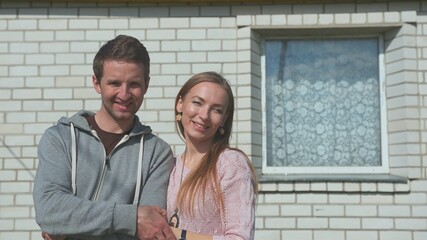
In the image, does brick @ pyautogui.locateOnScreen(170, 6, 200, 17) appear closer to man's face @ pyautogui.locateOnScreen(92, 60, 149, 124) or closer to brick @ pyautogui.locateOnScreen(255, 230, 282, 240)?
brick @ pyautogui.locateOnScreen(255, 230, 282, 240)

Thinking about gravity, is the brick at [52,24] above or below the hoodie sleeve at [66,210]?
above

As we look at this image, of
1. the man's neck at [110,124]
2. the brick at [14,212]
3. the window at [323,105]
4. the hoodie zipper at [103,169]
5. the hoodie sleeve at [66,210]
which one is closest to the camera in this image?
the hoodie sleeve at [66,210]

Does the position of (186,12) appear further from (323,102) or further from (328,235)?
(328,235)

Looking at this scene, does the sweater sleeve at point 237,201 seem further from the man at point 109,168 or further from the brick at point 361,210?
the brick at point 361,210

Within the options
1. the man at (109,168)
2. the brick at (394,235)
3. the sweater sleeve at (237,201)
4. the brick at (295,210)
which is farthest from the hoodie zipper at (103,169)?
the brick at (394,235)

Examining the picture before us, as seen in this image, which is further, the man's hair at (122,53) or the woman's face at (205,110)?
the woman's face at (205,110)

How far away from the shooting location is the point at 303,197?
6.14 meters

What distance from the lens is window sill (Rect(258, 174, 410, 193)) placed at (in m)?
6.09

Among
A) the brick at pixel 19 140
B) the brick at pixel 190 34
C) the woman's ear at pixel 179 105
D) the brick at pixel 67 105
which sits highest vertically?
the brick at pixel 190 34

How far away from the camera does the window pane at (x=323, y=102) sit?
6477 millimetres

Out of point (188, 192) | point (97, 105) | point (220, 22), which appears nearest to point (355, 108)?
point (220, 22)

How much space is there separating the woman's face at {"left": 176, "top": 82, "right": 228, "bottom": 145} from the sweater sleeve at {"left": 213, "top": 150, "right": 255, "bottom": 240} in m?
0.17

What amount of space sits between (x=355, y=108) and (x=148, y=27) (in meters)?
2.14

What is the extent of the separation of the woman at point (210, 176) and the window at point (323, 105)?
3891 millimetres
